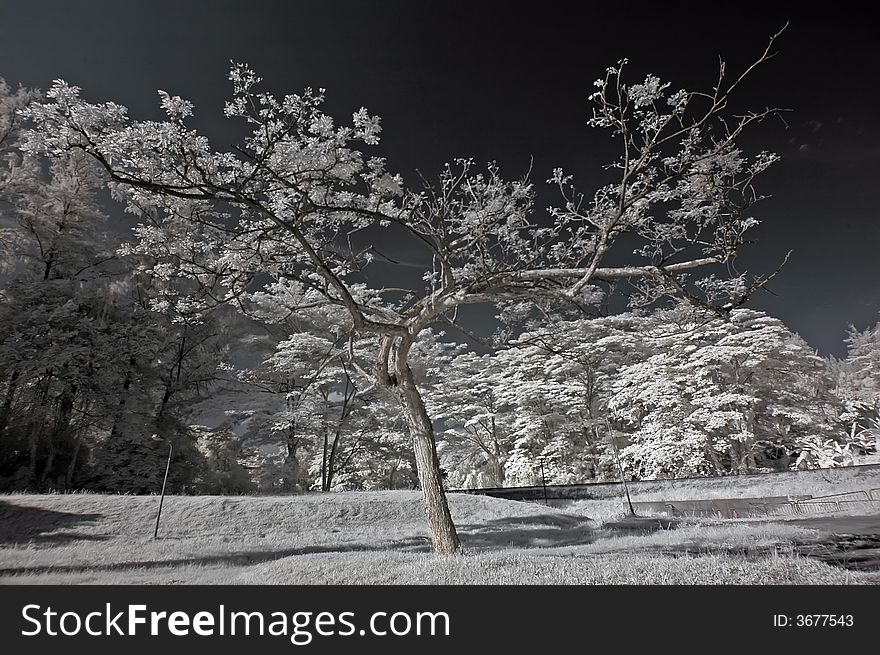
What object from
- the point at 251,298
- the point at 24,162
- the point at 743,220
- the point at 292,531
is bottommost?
the point at 292,531

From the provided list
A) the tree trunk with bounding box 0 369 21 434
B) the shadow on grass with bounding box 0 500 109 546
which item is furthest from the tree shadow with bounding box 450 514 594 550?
the tree trunk with bounding box 0 369 21 434

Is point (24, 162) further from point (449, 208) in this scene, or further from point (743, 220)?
point (743, 220)

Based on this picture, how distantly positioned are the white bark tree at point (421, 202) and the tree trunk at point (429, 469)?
21 millimetres

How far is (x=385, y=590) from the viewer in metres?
3.58

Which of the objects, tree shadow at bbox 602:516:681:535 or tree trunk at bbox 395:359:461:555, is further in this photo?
tree shadow at bbox 602:516:681:535

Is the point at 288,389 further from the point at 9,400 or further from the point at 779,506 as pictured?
the point at 779,506

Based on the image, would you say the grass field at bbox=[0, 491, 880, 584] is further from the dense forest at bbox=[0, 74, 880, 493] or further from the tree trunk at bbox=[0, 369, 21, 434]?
the tree trunk at bbox=[0, 369, 21, 434]

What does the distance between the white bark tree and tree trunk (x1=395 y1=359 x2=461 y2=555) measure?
2cm

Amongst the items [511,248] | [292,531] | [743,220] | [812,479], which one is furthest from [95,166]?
[812,479]

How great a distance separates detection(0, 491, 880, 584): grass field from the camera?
14.3 ft

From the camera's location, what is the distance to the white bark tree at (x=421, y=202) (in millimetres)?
5566

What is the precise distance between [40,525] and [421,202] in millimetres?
9265

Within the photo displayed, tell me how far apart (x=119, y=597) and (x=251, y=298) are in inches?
673

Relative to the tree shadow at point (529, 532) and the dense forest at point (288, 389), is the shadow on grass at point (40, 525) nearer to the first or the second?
the dense forest at point (288, 389)
